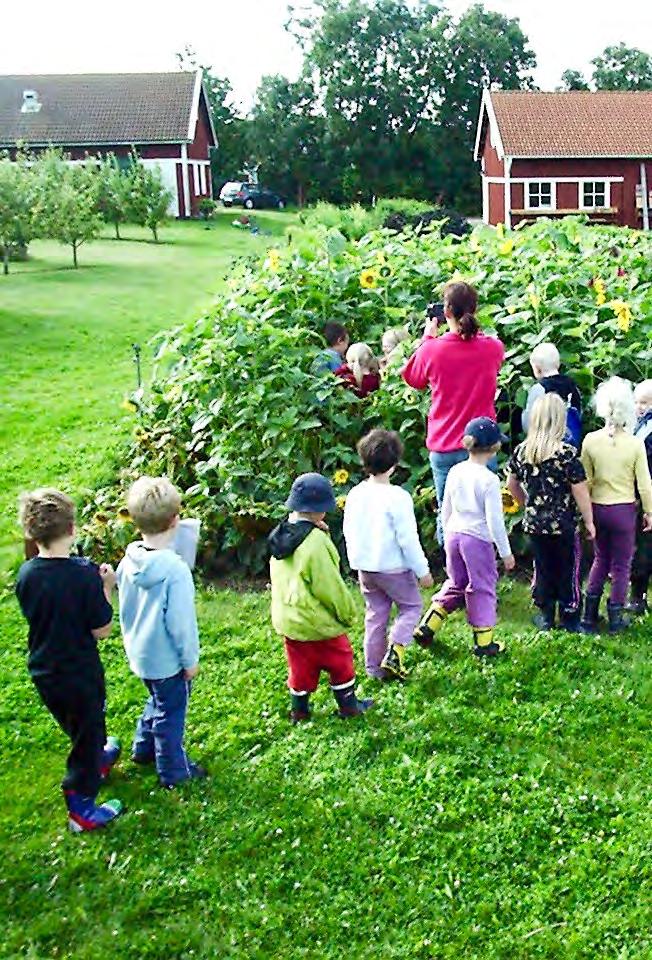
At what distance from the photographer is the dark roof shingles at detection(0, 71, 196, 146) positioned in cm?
4078

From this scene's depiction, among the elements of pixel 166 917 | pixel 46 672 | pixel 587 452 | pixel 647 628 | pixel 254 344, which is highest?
pixel 254 344

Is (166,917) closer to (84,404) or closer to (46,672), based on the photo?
(46,672)

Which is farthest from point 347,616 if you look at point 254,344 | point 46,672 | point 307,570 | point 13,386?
point 13,386

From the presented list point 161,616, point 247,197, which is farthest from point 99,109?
point 161,616

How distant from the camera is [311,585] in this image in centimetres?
444

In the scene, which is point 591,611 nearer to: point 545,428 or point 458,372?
point 545,428

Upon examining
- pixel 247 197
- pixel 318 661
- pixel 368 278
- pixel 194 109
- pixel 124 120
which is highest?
pixel 194 109

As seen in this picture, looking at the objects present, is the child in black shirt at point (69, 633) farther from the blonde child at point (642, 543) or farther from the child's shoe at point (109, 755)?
the blonde child at point (642, 543)

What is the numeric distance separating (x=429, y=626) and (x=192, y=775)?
1.57m

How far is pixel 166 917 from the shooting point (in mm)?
3559

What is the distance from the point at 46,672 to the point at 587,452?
2.95m

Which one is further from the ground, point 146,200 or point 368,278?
point 146,200

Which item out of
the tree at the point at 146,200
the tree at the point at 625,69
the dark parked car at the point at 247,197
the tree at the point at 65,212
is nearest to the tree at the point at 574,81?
the tree at the point at 625,69

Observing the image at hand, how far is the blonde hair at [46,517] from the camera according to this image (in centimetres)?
384
